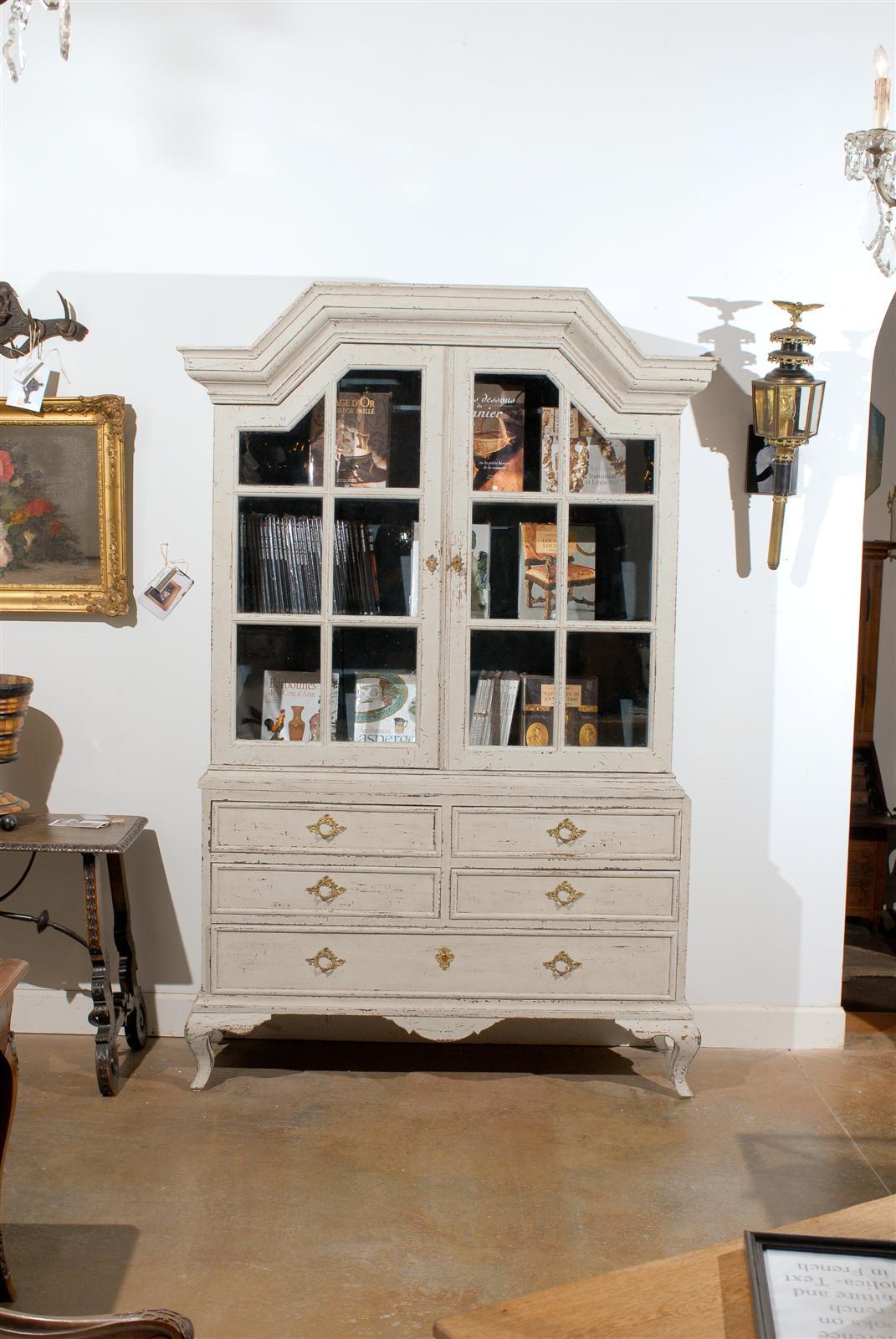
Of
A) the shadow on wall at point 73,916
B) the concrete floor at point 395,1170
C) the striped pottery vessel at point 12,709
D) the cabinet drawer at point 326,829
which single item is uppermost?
the striped pottery vessel at point 12,709

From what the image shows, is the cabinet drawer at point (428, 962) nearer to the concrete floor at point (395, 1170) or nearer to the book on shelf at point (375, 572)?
the concrete floor at point (395, 1170)

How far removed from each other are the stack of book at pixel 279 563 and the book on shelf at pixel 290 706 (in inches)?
6.8

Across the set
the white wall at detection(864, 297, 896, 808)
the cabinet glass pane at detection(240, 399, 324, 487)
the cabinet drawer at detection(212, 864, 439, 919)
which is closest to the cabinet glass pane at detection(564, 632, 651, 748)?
the cabinet drawer at detection(212, 864, 439, 919)

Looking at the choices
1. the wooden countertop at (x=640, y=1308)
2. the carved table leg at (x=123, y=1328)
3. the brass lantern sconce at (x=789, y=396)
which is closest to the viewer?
the wooden countertop at (x=640, y=1308)

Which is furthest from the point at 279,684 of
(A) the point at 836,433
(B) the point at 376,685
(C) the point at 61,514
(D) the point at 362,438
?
(A) the point at 836,433

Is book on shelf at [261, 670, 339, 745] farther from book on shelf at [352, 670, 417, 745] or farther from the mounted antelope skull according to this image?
the mounted antelope skull

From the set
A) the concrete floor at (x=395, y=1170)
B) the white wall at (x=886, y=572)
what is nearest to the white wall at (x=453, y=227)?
the concrete floor at (x=395, y=1170)

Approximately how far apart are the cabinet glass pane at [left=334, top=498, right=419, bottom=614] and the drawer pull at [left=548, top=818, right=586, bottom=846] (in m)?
0.65

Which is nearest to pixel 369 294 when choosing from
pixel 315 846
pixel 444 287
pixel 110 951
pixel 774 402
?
pixel 444 287

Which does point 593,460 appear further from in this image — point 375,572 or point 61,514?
point 61,514

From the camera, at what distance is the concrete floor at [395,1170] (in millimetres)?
2225

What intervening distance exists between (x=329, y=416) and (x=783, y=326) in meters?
1.34

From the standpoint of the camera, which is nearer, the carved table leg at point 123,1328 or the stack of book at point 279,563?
the carved table leg at point 123,1328

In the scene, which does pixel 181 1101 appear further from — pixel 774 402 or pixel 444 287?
pixel 774 402
